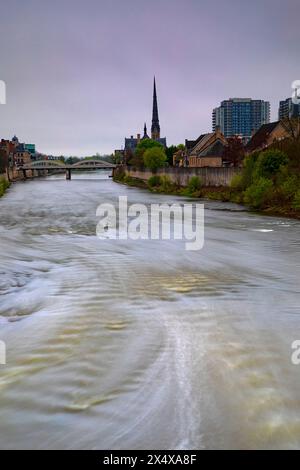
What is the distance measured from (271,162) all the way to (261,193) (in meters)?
2.25

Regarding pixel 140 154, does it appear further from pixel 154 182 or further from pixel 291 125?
pixel 291 125

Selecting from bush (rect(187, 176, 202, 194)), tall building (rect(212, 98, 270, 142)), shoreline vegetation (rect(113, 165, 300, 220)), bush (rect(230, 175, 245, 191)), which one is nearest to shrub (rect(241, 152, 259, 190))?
bush (rect(230, 175, 245, 191))

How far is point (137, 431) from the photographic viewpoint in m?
4.28

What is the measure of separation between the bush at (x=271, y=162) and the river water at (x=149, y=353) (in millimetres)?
16176

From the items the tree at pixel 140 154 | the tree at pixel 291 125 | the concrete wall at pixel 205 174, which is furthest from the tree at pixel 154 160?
the tree at pixel 291 125

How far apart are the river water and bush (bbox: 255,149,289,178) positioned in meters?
16.2

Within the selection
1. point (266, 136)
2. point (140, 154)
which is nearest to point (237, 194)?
point (266, 136)

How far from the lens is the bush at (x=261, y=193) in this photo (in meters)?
26.5

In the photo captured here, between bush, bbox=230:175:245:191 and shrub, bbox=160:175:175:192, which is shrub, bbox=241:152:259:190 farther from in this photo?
shrub, bbox=160:175:175:192

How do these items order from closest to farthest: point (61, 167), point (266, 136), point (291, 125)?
point (291, 125) < point (266, 136) < point (61, 167)

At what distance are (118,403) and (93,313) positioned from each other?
297 centimetres

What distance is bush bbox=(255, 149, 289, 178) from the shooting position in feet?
90.6

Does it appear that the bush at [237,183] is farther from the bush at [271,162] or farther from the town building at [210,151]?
the town building at [210,151]

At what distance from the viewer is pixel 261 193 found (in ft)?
88.4
